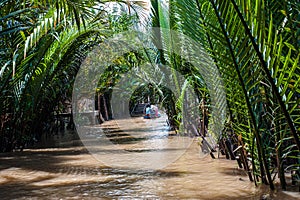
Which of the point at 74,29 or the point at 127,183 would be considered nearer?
the point at 127,183

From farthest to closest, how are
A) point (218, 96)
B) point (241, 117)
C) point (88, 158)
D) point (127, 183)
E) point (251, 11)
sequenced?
point (88, 158) < point (127, 183) < point (218, 96) < point (241, 117) < point (251, 11)

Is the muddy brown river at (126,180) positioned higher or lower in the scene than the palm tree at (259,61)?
lower

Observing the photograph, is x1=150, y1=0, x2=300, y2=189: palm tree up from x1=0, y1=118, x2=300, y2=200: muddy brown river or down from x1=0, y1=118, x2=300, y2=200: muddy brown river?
up

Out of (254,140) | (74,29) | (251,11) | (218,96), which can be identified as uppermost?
(74,29)

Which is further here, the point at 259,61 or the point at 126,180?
the point at 126,180

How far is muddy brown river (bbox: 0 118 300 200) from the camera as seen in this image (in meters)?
2.77

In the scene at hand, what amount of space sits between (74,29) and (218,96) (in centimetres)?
270

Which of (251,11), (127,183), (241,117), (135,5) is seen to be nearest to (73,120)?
(135,5)

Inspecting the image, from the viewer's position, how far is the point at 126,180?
Answer: 334cm

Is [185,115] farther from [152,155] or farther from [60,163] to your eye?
[60,163]

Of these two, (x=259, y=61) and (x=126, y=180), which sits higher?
(x=259, y=61)

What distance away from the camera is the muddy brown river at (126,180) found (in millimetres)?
2766

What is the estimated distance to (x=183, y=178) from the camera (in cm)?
333

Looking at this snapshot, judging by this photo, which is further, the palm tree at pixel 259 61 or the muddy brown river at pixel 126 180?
the muddy brown river at pixel 126 180
